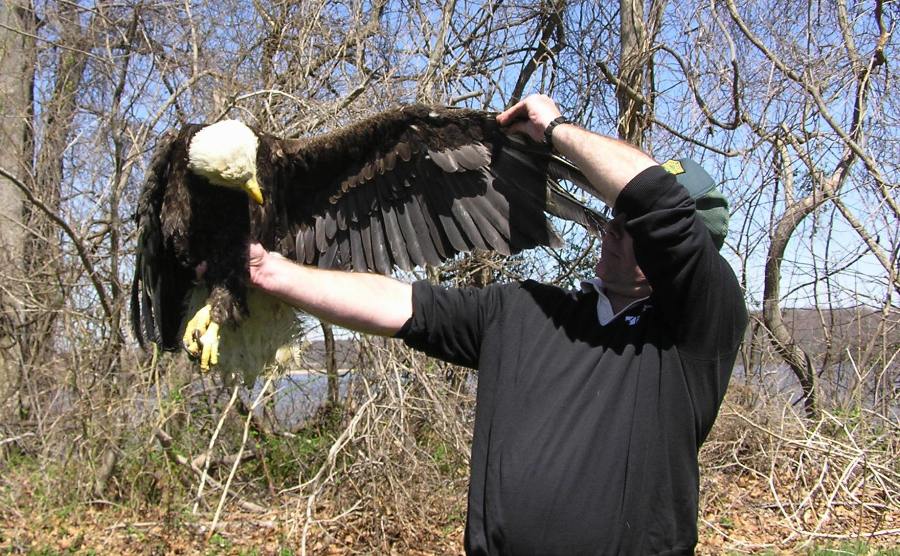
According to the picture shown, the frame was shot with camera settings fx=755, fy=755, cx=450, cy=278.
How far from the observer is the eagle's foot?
11.1 feet

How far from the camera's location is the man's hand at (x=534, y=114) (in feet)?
7.40

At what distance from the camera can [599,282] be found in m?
2.15

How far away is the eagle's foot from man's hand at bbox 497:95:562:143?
1729 millimetres

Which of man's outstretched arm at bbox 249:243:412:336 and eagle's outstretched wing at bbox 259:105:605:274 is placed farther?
eagle's outstretched wing at bbox 259:105:605:274

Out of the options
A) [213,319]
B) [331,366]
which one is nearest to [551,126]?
[213,319]

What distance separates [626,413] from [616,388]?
0.07 m

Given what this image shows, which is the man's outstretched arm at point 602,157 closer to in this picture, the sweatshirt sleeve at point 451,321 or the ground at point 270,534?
the sweatshirt sleeve at point 451,321

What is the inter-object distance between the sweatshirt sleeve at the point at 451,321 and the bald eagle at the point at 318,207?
1.03m

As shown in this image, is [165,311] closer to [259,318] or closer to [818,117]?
[259,318]

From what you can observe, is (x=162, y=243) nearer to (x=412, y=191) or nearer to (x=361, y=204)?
(x=361, y=204)

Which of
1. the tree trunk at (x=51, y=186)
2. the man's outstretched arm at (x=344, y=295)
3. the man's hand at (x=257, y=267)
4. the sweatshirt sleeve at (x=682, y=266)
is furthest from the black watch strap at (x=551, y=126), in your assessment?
the tree trunk at (x=51, y=186)

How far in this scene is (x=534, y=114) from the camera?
2.28 m

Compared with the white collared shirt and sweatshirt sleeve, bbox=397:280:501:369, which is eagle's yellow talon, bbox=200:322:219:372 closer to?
sweatshirt sleeve, bbox=397:280:501:369

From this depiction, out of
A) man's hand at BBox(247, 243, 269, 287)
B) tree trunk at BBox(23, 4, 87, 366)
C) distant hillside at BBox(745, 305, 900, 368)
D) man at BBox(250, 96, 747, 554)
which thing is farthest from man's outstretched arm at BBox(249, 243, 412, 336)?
tree trunk at BBox(23, 4, 87, 366)
